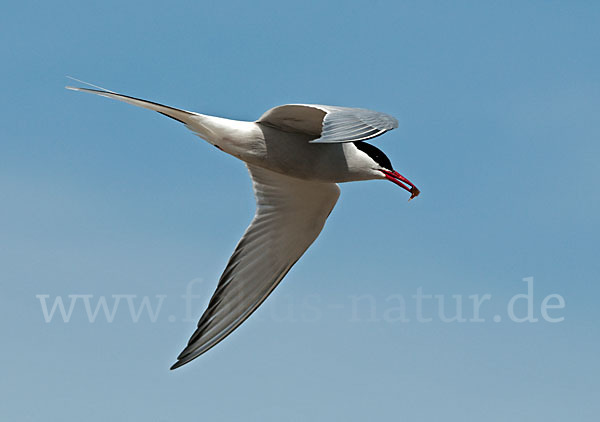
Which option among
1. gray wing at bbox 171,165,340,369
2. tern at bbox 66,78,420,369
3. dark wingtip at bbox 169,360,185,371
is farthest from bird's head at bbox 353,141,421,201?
dark wingtip at bbox 169,360,185,371

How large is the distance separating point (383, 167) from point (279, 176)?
1563 mm

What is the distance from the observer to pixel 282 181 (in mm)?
8875

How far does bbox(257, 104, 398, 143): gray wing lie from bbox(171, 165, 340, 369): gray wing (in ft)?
5.61

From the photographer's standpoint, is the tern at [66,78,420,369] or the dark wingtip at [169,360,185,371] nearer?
the tern at [66,78,420,369]

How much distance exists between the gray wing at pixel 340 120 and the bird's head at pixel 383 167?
0.66 m

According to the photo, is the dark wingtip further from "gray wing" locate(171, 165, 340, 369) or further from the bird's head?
the bird's head

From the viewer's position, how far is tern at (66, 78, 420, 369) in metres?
6.92

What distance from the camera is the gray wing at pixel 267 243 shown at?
8461 mm

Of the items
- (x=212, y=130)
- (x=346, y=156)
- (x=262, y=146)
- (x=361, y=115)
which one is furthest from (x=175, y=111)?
(x=361, y=115)

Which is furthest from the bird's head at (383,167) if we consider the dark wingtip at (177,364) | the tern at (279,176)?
the dark wingtip at (177,364)

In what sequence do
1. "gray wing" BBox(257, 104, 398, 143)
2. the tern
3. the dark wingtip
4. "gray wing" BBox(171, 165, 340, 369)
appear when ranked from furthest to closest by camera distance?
1. "gray wing" BBox(171, 165, 340, 369)
2. the dark wingtip
3. the tern
4. "gray wing" BBox(257, 104, 398, 143)

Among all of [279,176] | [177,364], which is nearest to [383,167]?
[279,176]

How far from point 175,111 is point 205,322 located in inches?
86.2

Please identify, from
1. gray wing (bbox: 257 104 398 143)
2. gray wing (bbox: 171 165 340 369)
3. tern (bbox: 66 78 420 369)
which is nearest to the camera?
gray wing (bbox: 257 104 398 143)
